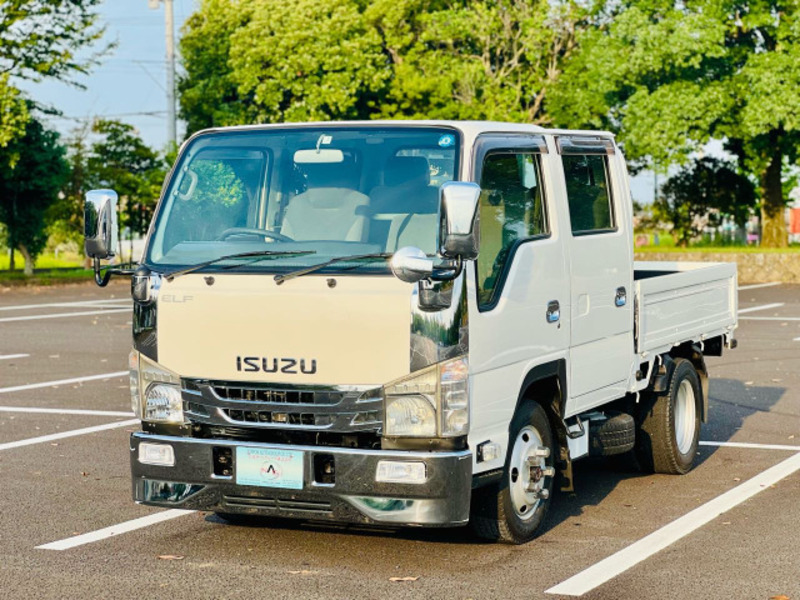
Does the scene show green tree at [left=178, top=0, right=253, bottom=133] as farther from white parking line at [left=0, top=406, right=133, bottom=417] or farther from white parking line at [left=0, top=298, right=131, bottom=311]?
white parking line at [left=0, top=406, right=133, bottom=417]

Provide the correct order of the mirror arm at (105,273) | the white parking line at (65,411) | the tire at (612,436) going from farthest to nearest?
the white parking line at (65,411) → the tire at (612,436) → the mirror arm at (105,273)

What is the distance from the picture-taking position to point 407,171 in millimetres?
6883

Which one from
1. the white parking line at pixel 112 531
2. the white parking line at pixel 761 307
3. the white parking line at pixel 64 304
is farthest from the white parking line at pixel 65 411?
the white parking line at pixel 761 307

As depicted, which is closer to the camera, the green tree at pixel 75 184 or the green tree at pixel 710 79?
the green tree at pixel 710 79

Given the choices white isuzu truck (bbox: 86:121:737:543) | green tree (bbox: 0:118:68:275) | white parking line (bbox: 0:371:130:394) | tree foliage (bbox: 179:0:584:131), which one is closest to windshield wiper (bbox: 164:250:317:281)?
white isuzu truck (bbox: 86:121:737:543)

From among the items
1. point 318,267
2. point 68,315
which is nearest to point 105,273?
point 318,267

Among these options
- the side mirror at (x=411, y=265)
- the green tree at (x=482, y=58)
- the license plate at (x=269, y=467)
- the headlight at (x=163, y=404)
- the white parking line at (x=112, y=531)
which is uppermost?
the green tree at (x=482, y=58)

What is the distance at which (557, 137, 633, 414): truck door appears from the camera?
7.68 meters

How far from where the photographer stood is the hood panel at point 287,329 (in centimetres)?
636

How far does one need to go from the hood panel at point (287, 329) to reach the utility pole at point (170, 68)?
38198mm

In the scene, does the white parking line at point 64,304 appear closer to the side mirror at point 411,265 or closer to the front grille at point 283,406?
the front grille at point 283,406

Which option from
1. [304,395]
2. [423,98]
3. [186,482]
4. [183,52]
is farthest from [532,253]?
[183,52]

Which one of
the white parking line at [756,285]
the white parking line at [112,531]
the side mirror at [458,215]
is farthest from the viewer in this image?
the white parking line at [756,285]

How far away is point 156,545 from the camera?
23.7ft
